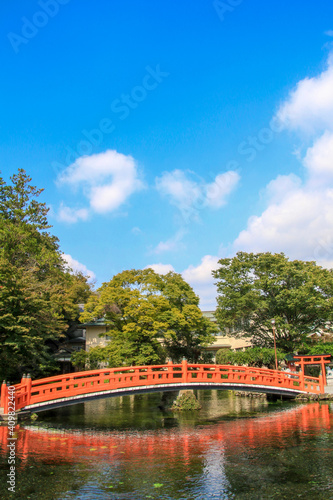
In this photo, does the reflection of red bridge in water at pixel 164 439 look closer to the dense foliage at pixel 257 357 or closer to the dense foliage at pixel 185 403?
the dense foliage at pixel 185 403

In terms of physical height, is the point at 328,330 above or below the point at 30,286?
below

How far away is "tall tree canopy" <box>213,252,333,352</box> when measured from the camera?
103 feet

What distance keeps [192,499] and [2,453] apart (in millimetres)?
7070

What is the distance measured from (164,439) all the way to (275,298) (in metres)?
19.1

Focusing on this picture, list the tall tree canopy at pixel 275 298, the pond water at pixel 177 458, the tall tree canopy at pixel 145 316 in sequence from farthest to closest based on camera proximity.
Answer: the tall tree canopy at pixel 275 298 < the tall tree canopy at pixel 145 316 < the pond water at pixel 177 458

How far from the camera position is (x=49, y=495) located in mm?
8867

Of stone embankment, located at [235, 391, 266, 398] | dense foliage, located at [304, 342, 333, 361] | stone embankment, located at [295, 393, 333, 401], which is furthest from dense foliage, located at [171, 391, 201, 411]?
dense foliage, located at [304, 342, 333, 361]

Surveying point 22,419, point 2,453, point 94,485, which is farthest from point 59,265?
point 94,485

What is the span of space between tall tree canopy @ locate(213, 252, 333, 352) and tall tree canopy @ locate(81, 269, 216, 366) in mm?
3115

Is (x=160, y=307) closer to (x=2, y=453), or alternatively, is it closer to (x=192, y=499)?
(x=2, y=453)

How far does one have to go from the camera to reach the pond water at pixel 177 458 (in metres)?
9.05

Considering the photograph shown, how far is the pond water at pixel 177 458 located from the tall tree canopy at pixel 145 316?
26.2 feet

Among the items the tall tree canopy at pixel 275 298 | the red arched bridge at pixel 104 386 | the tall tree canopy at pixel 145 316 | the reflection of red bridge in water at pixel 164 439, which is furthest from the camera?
the tall tree canopy at pixel 275 298

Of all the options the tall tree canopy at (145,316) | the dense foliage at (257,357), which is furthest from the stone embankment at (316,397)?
the tall tree canopy at (145,316)
